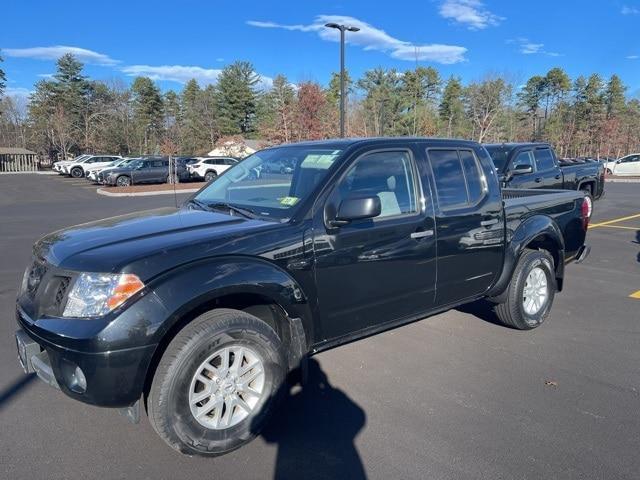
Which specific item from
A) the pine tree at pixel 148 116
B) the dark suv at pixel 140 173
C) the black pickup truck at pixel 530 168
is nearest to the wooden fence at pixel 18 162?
the pine tree at pixel 148 116

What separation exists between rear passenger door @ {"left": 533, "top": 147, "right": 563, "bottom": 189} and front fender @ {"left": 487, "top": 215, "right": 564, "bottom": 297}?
5677 millimetres

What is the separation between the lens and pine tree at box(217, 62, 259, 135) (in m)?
75.1

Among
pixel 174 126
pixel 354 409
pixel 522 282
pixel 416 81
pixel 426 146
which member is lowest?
pixel 354 409

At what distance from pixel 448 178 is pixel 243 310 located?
6.82ft

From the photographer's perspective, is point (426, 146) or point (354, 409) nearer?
point (354, 409)

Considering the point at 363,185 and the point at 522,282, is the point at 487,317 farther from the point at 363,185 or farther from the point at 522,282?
the point at 363,185

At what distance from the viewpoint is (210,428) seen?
2.84m

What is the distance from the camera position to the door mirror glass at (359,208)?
312 cm

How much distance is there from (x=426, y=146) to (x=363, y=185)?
775 mm

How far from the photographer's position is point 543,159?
10.6 meters

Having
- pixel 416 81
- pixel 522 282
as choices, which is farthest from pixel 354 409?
pixel 416 81

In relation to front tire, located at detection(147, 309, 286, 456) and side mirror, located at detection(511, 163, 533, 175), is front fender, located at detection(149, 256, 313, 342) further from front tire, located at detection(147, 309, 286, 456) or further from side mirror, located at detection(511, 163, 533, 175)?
side mirror, located at detection(511, 163, 533, 175)

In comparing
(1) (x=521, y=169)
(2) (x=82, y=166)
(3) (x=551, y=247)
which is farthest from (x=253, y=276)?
(2) (x=82, y=166)

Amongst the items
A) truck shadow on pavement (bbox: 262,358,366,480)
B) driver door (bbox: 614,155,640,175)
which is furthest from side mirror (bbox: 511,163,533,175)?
driver door (bbox: 614,155,640,175)
